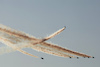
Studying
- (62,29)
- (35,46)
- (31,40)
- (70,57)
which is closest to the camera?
(62,29)

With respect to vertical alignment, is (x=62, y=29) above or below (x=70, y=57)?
above

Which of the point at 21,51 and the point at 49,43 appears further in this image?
the point at 21,51

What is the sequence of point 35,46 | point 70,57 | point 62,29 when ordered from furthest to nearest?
point 70,57, point 35,46, point 62,29

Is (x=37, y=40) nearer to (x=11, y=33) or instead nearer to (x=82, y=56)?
(x=11, y=33)

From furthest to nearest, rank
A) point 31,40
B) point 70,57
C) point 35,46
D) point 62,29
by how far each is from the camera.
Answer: point 70,57 < point 35,46 < point 31,40 < point 62,29

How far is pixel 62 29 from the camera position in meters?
47.8

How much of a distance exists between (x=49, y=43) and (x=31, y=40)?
12.8 ft

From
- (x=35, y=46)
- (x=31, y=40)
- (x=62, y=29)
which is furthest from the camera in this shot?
(x=35, y=46)

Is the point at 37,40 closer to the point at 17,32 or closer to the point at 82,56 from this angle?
the point at 17,32

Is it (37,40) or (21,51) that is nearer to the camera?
(37,40)

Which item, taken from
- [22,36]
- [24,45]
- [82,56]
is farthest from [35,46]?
[82,56]

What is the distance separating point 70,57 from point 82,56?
2694 mm

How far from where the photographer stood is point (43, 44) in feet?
174

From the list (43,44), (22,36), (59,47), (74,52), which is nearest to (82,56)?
(74,52)
